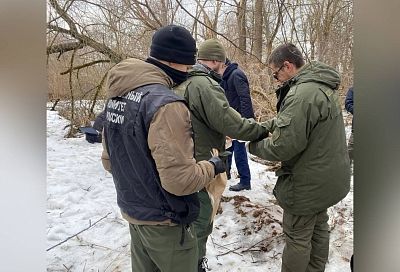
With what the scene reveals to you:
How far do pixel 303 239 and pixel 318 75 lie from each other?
57 centimetres

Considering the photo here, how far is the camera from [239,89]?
96.5 inches

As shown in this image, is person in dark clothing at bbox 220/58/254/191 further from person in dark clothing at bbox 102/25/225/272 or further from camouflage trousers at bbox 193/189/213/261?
person in dark clothing at bbox 102/25/225/272

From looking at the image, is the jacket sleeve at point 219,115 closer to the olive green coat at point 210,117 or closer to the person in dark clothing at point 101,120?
the olive green coat at point 210,117

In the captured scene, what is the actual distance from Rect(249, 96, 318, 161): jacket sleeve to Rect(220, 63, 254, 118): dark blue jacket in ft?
3.88

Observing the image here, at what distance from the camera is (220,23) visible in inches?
104

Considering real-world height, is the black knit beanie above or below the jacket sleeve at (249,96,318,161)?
above

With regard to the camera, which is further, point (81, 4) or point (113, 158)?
point (81, 4)

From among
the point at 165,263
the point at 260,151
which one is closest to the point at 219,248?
the point at 260,151

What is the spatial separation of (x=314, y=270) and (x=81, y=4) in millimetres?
2590

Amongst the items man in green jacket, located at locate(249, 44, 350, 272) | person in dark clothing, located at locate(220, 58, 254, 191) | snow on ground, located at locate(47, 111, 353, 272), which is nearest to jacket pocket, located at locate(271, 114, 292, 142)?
man in green jacket, located at locate(249, 44, 350, 272)

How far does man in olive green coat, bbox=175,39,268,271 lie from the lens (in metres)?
1.24

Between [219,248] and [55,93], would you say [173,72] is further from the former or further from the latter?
[55,93]

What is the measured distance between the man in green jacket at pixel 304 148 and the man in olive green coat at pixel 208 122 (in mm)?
94
